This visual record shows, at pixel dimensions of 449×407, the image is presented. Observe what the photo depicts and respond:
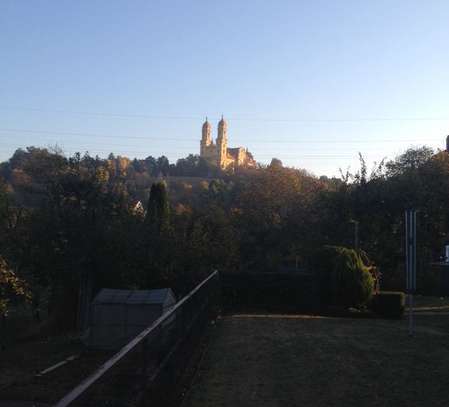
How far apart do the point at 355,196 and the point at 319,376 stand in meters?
25.7

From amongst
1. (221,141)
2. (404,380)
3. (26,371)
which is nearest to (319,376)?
(404,380)

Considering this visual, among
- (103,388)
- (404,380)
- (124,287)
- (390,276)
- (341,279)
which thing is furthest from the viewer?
(390,276)

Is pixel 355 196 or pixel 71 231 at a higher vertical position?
pixel 355 196

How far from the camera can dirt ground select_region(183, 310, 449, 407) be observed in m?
6.73

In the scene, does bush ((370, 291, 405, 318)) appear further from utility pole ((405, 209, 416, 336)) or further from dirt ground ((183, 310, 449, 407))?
utility pole ((405, 209, 416, 336))

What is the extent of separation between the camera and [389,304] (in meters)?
17.0

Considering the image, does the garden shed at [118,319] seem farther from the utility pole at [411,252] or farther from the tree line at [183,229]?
the utility pole at [411,252]

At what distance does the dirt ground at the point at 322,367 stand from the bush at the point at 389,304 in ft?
14.3

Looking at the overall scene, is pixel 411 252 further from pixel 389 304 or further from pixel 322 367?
pixel 389 304

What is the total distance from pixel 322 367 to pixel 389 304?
951cm

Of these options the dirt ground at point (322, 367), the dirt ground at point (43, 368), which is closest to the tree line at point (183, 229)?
the dirt ground at point (43, 368)

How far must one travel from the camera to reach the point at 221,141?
199 m

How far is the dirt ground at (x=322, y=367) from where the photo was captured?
6.73 metres

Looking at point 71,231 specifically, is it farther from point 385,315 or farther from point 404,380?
point 404,380
